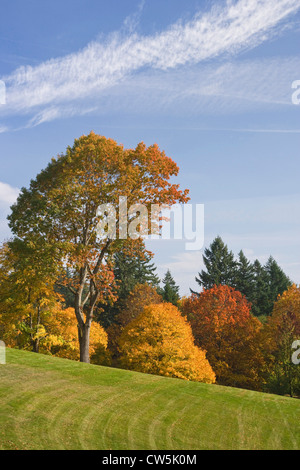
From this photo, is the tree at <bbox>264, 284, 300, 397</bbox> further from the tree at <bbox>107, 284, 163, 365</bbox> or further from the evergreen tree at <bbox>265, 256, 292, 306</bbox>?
the evergreen tree at <bbox>265, 256, 292, 306</bbox>

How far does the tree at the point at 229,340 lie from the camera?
40688 mm

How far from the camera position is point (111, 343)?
170 ft

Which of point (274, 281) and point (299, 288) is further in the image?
point (274, 281)

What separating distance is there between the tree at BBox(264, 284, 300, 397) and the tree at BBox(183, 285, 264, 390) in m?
1.59

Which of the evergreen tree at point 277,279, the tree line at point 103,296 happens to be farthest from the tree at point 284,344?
the evergreen tree at point 277,279

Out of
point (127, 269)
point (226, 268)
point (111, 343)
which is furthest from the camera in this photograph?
point (226, 268)

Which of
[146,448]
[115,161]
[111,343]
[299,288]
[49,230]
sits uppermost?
[115,161]

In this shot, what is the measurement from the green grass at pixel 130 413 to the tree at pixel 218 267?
53856 millimetres

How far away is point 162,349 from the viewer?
101 feet

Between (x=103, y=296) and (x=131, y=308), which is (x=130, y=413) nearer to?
(x=103, y=296)

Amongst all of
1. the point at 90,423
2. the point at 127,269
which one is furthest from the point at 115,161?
the point at 127,269

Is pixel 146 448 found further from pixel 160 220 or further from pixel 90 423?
pixel 160 220

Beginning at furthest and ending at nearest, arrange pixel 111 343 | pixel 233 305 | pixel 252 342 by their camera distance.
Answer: pixel 111 343 → pixel 233 305 → pixel 252 342

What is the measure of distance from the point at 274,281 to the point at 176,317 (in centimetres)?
4411
